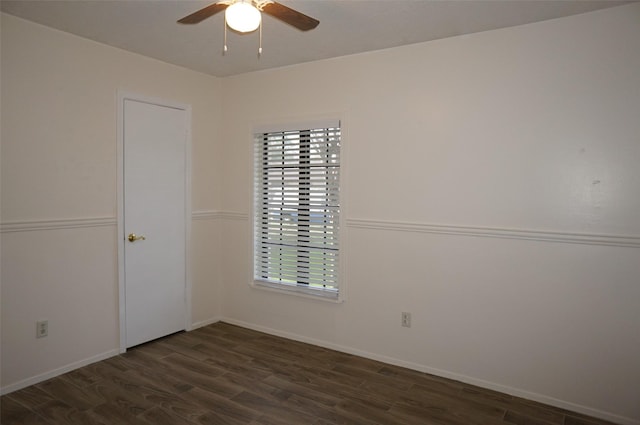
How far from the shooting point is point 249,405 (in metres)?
2.80

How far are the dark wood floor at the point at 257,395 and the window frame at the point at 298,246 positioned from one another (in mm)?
560

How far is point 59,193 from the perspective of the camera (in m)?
3.15

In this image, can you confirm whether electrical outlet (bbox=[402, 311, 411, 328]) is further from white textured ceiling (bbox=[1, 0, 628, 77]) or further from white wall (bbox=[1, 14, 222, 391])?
white wall (bbox=[1, 14, 222, 391])

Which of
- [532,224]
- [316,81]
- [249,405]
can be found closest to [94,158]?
→ [316,81]

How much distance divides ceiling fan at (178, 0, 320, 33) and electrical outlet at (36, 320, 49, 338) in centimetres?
244

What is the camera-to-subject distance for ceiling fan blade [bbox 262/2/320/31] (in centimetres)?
217

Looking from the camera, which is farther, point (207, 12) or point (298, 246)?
point (298, 246)

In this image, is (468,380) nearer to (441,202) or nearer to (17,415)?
(441,202)

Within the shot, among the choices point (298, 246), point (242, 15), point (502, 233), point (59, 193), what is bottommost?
point (298, 246)

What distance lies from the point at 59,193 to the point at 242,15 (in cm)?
214

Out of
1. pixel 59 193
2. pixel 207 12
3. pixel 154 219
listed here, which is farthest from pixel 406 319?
pixel 59 193

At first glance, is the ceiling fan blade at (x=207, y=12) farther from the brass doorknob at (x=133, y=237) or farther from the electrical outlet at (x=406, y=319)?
the electrical outlet at (x=406, y=319)

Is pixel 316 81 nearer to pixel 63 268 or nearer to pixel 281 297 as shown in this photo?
pixel 281 297

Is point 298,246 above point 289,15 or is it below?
below
